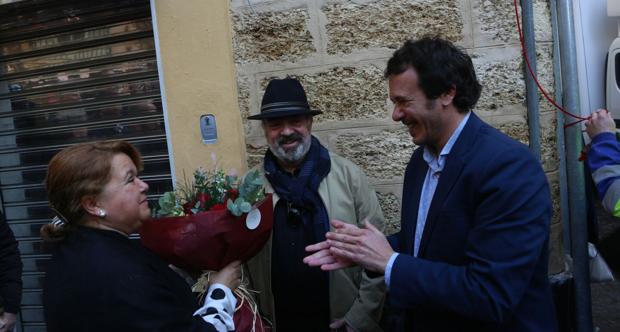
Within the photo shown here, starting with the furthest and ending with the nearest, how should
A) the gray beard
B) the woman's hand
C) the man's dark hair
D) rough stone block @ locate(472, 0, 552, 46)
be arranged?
rough stone block @ locate(472, 0, 552, 46), the gray beard, the woman's hand, the man's dark hair

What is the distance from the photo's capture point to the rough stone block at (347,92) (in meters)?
3.30

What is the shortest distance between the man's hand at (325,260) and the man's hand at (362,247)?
28mm

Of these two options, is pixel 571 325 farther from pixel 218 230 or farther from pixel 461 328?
pixel 218 230

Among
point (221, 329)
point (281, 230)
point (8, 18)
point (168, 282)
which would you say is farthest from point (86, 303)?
point (8, 18)

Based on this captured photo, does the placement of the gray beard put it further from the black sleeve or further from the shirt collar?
the black sleeve

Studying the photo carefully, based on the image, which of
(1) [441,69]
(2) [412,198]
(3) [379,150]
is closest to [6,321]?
(3) [379,150]

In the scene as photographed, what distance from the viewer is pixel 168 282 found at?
1.91 metres

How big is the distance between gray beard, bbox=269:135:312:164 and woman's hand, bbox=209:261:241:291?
0.71 m

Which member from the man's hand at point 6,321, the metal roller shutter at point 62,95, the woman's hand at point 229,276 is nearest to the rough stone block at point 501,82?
the woman's hand at point 229,276

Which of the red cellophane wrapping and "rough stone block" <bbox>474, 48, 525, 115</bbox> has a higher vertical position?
"rough stone block" <bbox>474, 48, 525, 115</bbox>

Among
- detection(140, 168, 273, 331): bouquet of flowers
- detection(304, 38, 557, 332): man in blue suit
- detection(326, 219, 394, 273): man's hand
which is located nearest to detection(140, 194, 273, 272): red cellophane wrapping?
detection(140, 168, 273, 331): bouquet of flowers

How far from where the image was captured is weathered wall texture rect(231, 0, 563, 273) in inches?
123

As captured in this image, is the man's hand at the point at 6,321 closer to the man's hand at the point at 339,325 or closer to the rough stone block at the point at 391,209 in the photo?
the man's hand at the point at 339,325

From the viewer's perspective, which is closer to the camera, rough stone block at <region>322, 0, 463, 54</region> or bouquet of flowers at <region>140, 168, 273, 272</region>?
bouquet of flowers at <region>140, 168, 273, 272</region>
